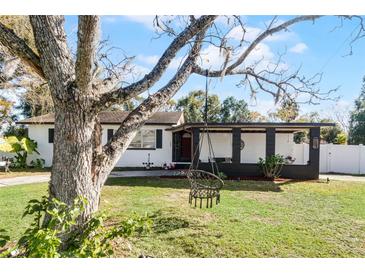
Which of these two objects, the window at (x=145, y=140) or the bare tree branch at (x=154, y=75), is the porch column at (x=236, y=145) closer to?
the window at (x=145, y=140)

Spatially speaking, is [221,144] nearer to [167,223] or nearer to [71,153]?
[167,223]

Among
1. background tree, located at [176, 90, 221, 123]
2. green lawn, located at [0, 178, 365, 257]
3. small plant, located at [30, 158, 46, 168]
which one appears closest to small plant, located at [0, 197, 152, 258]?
green lawn, located at [0, 178, 365, 257]

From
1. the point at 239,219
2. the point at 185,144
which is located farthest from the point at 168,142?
the point at 239,219

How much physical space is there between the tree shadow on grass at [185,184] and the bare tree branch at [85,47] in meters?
7.06

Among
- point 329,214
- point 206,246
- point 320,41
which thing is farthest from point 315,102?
point 206,246

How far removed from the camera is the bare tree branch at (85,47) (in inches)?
111

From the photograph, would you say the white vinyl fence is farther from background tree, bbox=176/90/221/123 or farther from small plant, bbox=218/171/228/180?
background tree, bbox=176/90/221/123

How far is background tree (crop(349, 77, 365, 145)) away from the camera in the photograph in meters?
20.3

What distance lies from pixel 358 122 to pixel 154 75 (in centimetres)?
2153

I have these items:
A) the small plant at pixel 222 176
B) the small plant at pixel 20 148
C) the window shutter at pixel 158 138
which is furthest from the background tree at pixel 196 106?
the small plant at pixel 222 176

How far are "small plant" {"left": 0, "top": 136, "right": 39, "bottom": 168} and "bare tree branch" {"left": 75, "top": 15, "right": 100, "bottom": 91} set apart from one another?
13535 millimetres

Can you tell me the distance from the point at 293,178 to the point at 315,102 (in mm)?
6820

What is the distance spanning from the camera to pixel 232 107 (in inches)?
1180
